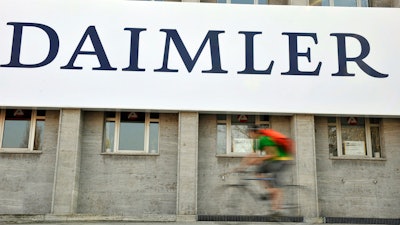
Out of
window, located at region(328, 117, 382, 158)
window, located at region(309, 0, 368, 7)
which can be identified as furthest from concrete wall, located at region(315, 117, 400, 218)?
window, located at region(309, 0, 368, 7)

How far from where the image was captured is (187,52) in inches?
675

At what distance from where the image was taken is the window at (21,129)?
1720cm

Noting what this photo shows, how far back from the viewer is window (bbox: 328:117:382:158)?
1758cm

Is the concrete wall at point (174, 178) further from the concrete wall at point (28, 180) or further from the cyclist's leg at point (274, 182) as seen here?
the cyclist's leg at point (274, 182)

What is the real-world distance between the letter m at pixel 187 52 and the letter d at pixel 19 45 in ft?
13.5

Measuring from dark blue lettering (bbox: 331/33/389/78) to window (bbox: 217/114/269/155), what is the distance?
359cm

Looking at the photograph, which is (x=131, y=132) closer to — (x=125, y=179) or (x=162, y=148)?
(x=162, y=148)

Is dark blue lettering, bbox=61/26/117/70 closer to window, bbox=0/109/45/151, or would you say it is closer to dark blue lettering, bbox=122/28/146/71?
dark blue lettering, bbox=122/28/146/71

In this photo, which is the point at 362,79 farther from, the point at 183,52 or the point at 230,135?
the point at 183,52

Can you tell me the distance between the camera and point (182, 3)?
17578mm

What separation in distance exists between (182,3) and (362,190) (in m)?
10.2

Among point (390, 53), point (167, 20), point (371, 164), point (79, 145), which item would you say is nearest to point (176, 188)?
point (79, 145)

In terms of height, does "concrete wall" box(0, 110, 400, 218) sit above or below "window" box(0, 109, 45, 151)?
below

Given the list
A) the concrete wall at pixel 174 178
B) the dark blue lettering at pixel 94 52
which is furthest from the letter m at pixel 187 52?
the dark blue lettering at pixel 94 52
